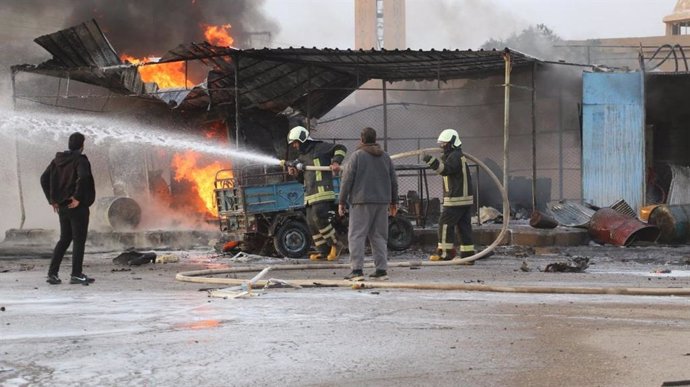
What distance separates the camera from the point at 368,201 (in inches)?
413

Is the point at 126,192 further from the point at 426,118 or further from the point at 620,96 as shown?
the point at 620,96

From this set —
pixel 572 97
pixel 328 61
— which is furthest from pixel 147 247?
pixel 572 97

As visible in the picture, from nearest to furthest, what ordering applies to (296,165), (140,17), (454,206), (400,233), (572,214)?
(454,206)
(296,165)
(400,233)
(572,214)
(140,17)

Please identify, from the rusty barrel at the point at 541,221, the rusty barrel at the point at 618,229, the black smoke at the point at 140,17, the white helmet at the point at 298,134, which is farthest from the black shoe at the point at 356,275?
the black smoke at the point at 140,17

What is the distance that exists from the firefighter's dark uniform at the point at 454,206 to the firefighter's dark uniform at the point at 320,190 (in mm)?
1469

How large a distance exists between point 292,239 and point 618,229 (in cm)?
552

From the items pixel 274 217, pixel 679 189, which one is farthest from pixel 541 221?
pixel 274 217

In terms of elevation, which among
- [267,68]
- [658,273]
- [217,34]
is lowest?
[658,273]

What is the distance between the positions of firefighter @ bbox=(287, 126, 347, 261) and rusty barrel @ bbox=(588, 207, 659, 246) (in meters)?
5.11

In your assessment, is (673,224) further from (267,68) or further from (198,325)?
(198,325)

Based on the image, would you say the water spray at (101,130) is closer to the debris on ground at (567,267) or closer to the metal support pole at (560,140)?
the metal support pole at (560,140)

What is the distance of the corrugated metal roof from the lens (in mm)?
15969

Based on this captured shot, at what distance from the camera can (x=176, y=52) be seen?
603 inches

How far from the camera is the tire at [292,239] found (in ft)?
45.5
